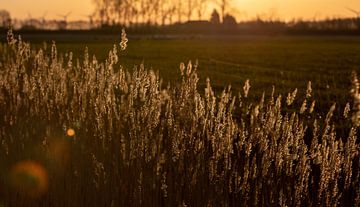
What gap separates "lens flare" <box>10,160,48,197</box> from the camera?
420 centimetres

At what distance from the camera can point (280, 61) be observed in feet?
63.8

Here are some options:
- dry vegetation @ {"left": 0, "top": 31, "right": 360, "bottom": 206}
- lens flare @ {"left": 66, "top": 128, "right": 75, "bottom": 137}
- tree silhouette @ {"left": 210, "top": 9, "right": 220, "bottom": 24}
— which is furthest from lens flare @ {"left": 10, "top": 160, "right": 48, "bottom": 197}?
tree silhouette @ {"left": 210, "top": 9, "right": 220, "bottom": 24}

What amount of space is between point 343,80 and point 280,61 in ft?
21.5

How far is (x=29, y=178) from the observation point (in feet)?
13.8

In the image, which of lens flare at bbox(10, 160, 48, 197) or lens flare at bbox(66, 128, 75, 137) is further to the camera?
lens flare at bbox(66, 128, 75, 137)

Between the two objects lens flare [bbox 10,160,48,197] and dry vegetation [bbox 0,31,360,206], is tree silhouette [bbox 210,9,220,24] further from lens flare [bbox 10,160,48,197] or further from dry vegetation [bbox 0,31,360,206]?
lens flare [bbox 10,160,48,197]

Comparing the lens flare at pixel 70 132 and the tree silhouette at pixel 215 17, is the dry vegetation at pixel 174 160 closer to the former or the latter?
the lens flare at pixel 70 132

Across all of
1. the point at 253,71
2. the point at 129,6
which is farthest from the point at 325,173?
the point at 129,6

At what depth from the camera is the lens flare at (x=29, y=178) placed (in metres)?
4.20

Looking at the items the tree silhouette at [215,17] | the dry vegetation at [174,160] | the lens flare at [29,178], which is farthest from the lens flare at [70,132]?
the tree silhouette at [215,17]

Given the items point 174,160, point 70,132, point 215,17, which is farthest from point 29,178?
point 215,17

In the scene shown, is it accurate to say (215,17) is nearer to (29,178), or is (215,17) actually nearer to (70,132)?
(70,132)

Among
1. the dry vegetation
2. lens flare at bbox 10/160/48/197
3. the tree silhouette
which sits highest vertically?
the tree silhouette

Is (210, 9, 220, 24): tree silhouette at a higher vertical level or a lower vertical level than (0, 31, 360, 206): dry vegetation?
higher
